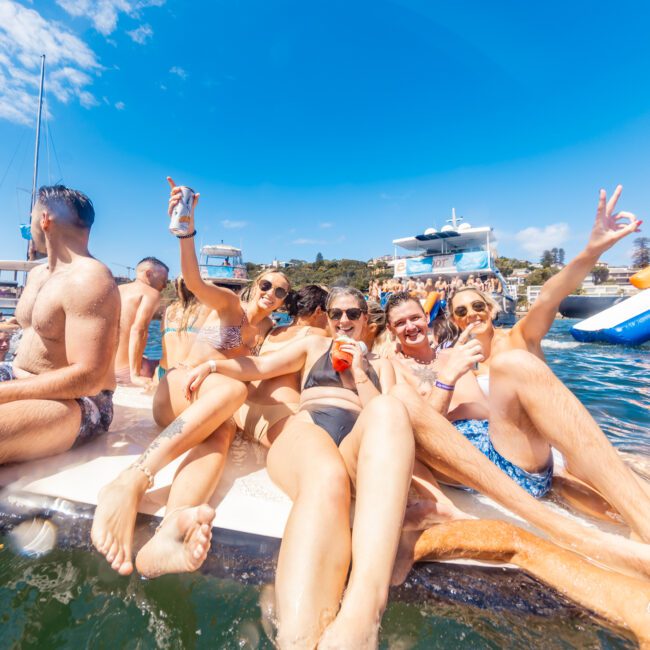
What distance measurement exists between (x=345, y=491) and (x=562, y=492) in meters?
1.40

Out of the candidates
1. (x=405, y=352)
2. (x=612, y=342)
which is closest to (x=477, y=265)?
(x=612, y=342)

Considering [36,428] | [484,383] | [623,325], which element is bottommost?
[36,428]

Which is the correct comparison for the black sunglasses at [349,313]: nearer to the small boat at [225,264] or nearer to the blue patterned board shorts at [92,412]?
the blue patterned board shorts at [92,412]

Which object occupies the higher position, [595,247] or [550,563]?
[595,247]

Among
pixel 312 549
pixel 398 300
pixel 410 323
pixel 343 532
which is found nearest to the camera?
pixel 312 549

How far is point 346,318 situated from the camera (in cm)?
267

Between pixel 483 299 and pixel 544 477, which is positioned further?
pixel 483 299

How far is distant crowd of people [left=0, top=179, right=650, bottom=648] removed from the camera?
1312 mm

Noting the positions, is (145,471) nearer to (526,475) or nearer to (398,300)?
(526,475)

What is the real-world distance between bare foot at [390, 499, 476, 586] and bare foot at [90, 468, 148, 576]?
1.08 meters

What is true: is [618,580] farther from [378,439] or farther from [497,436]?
[378,439]

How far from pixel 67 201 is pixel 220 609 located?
2.27m

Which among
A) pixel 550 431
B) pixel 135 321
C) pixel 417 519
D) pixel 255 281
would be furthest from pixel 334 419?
pixel 135 321

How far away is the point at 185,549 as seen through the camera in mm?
1361
